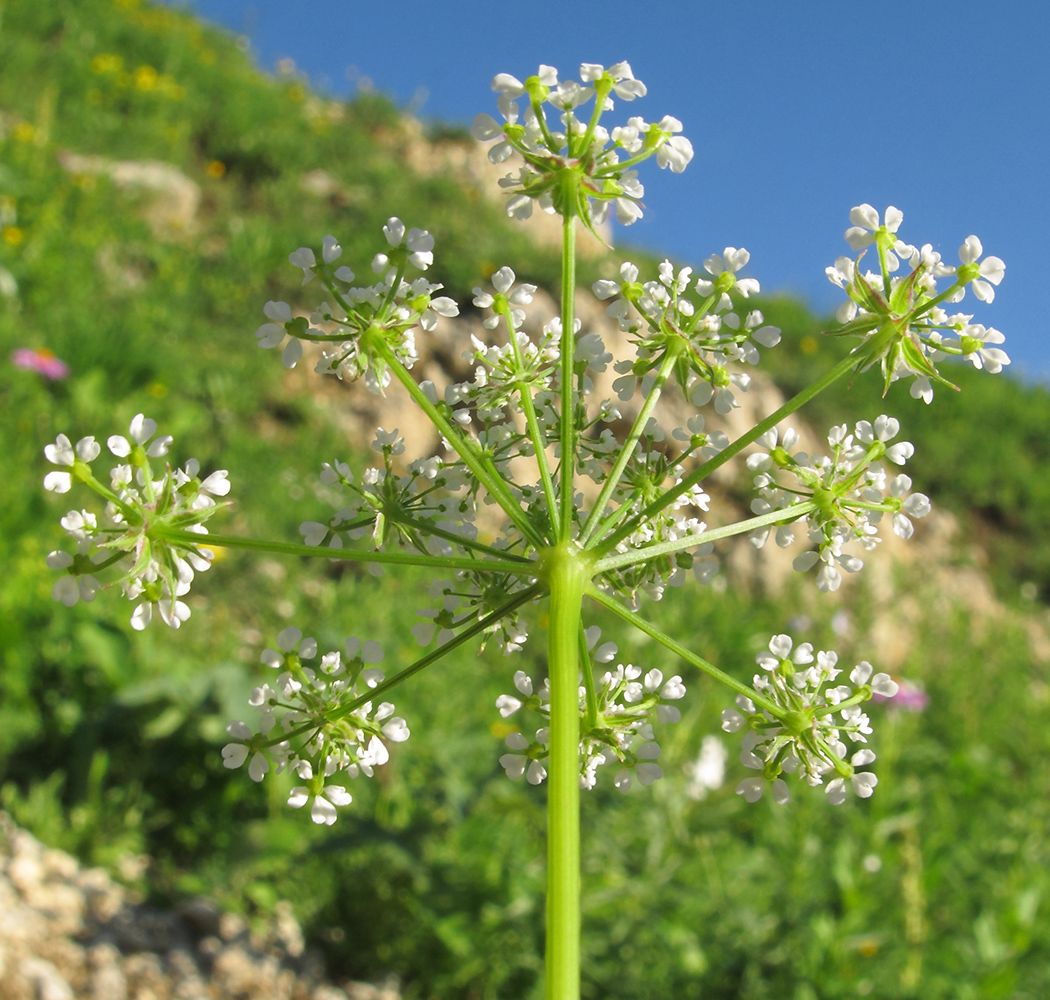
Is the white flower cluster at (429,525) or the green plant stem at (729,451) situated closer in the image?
the green plant stem at (729,451)

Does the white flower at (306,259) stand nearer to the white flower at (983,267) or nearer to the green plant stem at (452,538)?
the green plant stem at (452,538)

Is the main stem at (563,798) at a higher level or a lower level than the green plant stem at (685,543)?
lower

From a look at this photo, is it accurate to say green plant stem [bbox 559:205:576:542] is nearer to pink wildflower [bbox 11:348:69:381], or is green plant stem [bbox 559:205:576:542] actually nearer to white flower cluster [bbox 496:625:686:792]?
white flower cluster [bbox 496:625:686:792]

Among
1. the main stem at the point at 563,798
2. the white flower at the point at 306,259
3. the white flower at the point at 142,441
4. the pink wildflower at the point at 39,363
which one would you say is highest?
the pink wildflower at the point at 39,363

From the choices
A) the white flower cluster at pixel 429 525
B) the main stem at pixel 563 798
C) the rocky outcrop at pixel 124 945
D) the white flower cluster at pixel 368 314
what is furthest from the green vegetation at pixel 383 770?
the main stem at pixel 563 798

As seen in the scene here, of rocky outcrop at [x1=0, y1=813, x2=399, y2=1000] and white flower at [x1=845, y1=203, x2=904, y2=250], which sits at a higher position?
white flower at [x1=845, y1=203, x2=904, y2=250]

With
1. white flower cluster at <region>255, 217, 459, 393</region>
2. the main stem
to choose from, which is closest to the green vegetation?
white flower cluster at <region>255, 217, 459, 393</region>

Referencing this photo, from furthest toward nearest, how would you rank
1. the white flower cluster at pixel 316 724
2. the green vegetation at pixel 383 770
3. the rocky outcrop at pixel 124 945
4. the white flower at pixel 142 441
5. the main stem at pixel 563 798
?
the green vegetation at pixel 383 770, the rocky outcrop at pixel 124 945, the white flower cluster at pixel 316 724, the white flower at pixel 142 441, the main stem at pixel 563 798

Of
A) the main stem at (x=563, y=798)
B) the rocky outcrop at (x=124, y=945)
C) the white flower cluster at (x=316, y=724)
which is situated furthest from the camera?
the rocky outcrop at (x=124, y=945)

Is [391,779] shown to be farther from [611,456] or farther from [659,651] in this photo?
[611,456]
